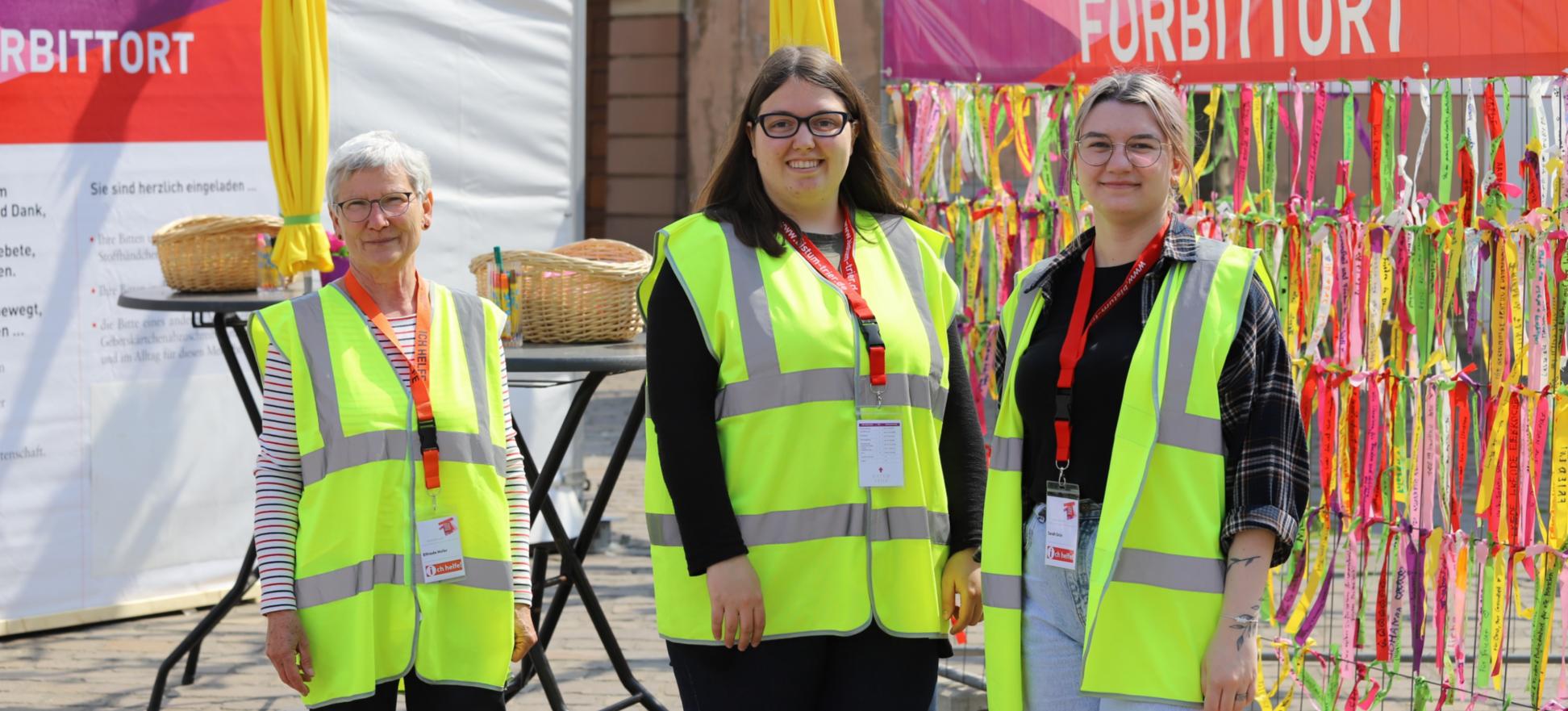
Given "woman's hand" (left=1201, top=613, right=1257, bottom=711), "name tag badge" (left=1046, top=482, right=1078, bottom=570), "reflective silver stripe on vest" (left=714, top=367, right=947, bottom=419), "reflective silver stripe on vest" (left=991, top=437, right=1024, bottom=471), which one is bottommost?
"woman's hand" (left=1201, top=613, right=1257, bottom=711)

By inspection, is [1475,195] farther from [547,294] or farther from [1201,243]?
[547,294]

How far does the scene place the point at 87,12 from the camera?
5.41 metres

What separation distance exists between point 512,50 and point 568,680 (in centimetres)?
261

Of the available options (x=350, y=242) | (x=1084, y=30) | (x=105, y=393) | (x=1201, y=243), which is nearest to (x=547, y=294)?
(x=350, y=242)

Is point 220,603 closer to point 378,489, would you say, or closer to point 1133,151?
point 378,489

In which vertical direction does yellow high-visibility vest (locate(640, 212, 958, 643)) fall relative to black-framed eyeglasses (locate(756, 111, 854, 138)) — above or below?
below

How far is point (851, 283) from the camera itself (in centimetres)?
271

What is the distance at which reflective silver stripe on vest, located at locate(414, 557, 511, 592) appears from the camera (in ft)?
9.24

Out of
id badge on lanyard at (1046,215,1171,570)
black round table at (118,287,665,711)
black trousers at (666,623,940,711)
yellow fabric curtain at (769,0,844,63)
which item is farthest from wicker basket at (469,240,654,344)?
id badge on lanyard at (1046,215,1171,570)

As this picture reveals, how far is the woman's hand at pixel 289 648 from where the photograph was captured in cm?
271

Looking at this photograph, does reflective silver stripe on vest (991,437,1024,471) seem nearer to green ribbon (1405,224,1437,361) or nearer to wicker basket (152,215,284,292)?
green ribbon (1405,224,1437,361)

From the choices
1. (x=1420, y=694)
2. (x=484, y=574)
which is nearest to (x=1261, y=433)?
(x=484, y=574)

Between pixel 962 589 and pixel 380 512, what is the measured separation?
3.27 ft

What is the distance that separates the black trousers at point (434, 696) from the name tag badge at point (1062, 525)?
1.03 metres
